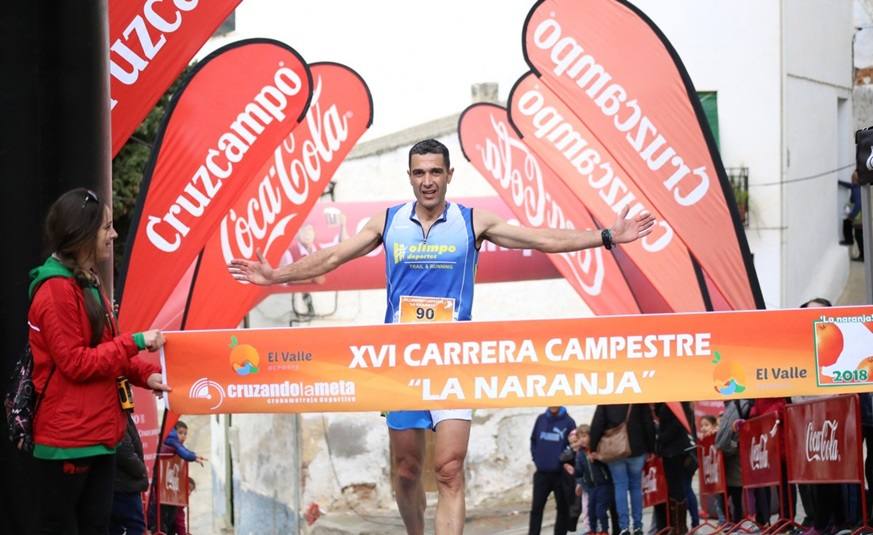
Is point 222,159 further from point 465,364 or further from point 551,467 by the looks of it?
point 551,467

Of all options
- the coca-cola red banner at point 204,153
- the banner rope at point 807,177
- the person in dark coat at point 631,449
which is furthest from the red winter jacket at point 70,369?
the banner rope at point 807,177

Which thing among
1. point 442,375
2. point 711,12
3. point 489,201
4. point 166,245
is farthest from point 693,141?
point 711,12

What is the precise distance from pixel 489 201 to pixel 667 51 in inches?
237

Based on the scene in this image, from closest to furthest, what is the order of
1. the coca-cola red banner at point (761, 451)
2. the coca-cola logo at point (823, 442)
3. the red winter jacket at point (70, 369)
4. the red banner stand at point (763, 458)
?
the red winter jacket at point (70, 369), the coca-cola logo at point (823, 442), the red banner stand at point (763, 458), the coca-cola red banner at point (761, 451)

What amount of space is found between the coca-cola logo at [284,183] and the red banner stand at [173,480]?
2.34m

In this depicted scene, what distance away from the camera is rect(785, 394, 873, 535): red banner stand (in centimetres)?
975

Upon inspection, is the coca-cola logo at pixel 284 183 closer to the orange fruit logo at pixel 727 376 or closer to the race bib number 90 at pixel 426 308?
the race bib number 90 at pixel 426 308

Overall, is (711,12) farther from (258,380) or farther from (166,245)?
(258,380)

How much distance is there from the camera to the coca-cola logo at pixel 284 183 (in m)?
11.3

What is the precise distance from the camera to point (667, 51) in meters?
11.4

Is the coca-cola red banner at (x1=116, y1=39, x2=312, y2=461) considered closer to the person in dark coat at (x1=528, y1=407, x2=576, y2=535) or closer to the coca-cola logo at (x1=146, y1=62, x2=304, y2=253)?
the coca-cola logo at (x1=146, y1=62, x2=304, y2=253)

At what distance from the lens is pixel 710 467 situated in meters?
14.9

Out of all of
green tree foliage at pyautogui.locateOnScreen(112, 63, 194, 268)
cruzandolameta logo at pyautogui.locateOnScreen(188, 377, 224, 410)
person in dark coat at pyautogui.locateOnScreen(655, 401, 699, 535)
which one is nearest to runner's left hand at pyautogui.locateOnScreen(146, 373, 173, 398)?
cruzandolameta logo at pyautogui.locateOnScreen(188, 377, 224, 410)

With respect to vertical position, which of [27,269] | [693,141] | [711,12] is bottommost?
[27,269]
